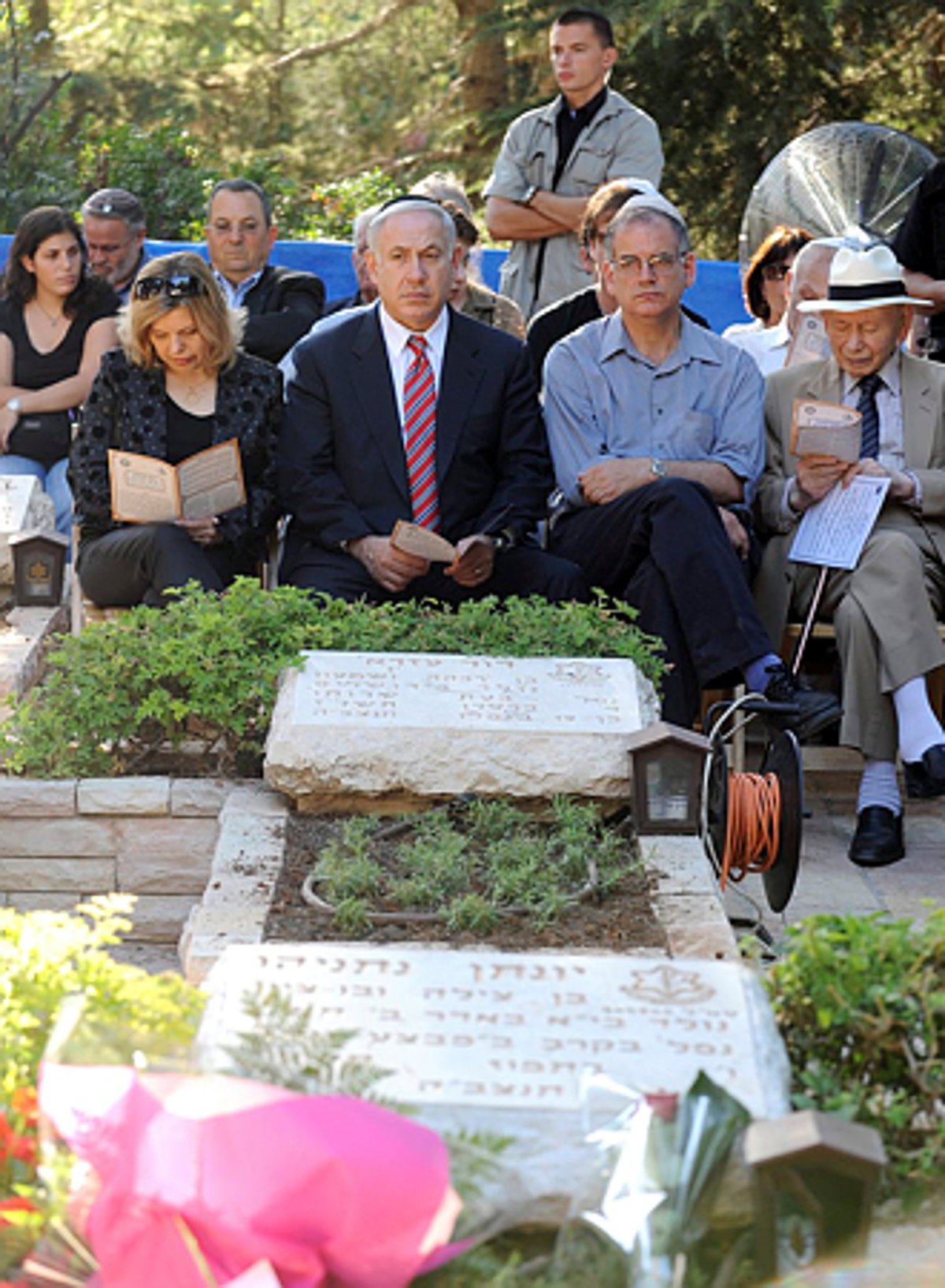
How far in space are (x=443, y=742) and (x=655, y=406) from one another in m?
2.06

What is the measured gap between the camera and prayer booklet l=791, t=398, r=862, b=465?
240 inches

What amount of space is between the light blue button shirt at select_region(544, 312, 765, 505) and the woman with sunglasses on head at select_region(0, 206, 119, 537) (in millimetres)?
2489

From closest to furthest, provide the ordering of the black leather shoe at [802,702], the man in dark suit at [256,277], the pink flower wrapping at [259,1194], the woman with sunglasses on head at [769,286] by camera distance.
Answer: the pink flower wrapping at [259,1194], the black leather shoe at [802,702], the woman with sunglasses on head at [769,286], the man in dark suit at [256,277]

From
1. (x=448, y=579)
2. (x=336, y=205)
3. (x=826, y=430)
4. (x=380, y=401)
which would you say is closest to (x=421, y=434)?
(x=380, y=401)

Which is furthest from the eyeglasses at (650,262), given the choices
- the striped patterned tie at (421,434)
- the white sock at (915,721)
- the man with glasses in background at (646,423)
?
the white sock at (915,721)

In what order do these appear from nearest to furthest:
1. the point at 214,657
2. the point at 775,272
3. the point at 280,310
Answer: the point at 214,657, the point at 775,272, the point at 280,310

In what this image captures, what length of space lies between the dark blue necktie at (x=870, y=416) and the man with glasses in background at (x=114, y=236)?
11.9 feet

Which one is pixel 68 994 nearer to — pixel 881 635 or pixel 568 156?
pixel 881 635

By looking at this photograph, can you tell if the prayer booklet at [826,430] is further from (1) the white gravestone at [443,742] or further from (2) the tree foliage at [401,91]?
(2) the tree foliage at [401,91]

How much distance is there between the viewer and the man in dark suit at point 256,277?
787cm

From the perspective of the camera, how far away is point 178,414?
6.32 meters

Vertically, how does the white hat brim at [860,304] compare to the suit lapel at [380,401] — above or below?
above

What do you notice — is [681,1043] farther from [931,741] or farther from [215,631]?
[931,741]

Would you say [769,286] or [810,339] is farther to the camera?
[769,286]
